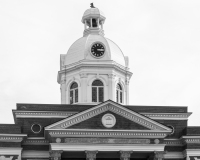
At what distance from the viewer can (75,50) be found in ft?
280

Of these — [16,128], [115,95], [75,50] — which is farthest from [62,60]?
[16,128]

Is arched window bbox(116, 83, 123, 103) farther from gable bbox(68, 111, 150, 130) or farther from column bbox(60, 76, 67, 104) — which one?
gable bbox(68, 111, 150, 130)

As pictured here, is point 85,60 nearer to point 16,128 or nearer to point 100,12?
point 100,12

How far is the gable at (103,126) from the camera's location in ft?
244

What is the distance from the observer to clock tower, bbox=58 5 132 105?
8244 centimetres

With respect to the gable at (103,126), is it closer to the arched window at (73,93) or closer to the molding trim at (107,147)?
the molding trim at (107,147)

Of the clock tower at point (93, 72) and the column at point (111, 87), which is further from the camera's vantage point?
the clock tower at point (93, 72)

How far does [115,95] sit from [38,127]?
9143 mm

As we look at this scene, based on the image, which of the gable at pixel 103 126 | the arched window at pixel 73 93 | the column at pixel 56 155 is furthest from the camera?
the arched window at pixel 73 93

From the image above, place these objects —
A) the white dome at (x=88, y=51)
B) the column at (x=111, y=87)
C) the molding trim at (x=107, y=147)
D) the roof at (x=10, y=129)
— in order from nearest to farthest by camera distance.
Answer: the molding trim at (x=107, y=147) < the roof at (x=10, y=129) < the column at (x=111, y=87) < the white dome at (x=88, y=51)

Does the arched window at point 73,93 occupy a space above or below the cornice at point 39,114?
above

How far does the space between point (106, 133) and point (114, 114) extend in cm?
181

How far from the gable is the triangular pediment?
87mm

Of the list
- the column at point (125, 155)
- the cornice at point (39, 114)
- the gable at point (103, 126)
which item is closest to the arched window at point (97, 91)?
the cornice at point (39, 114)
